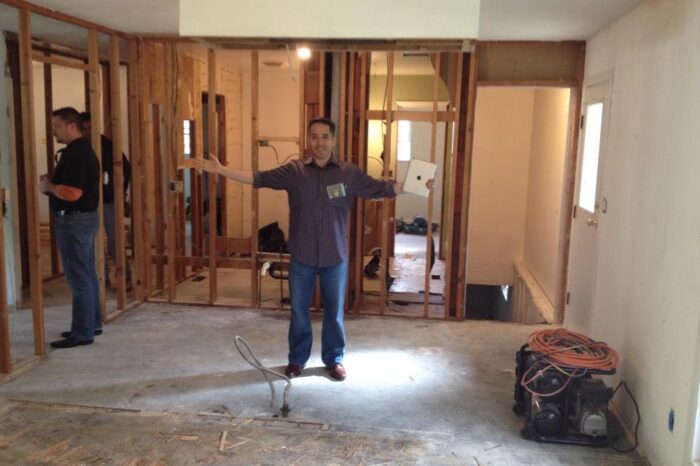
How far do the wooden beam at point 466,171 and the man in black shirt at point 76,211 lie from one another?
2.88 metres

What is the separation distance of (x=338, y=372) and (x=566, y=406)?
1.40m

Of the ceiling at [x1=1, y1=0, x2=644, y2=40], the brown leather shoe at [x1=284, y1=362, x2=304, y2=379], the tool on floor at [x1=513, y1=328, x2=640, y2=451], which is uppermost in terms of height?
the ceiling at [x1=1, y1=0, x2=644, y2=40]

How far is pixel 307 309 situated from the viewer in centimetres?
378

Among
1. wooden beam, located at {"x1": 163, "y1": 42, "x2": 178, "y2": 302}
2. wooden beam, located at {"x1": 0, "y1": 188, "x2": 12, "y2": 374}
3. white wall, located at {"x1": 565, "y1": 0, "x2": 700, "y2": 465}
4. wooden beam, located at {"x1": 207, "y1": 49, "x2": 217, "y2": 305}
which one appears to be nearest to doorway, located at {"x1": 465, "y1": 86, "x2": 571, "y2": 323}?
white wall, located at {"x1": 565, "y1": 0, "x2": 700, "y2": 465}

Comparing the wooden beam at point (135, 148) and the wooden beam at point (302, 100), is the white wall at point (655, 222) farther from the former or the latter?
the wooden beam at point (135, 148)

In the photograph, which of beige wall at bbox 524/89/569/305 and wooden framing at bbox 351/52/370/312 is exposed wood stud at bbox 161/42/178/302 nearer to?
wooden framing at bbox 351/52/370/312

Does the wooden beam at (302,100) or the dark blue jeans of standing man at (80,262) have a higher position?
the wooden beam at (302,100)

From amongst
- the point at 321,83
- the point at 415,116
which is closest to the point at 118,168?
the point at 321,83

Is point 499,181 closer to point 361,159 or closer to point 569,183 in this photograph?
point 569,183

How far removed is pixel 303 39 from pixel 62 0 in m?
1.90

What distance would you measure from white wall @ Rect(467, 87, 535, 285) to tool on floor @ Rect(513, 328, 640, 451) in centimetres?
450

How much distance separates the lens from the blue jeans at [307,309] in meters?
3.70

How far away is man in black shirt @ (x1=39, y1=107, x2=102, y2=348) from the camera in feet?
13.1

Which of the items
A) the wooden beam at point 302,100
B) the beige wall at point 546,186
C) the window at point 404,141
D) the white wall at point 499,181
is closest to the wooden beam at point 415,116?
the wooden beam at point 302,100
